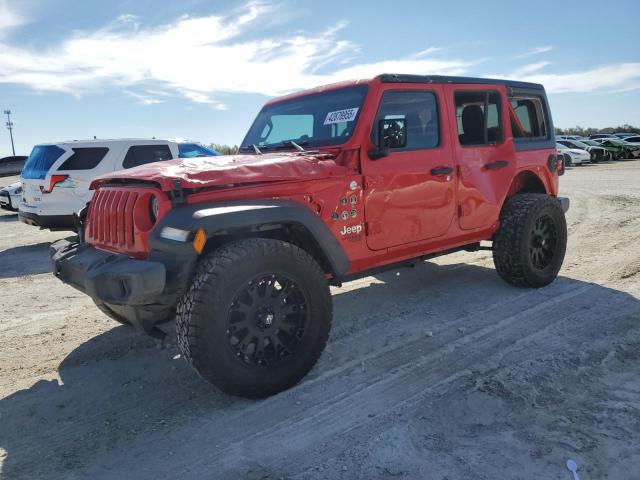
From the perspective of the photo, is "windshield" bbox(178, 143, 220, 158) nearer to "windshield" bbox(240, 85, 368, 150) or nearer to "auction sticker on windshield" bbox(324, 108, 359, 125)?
"windshield" bbox(240, 85, 368, 150)

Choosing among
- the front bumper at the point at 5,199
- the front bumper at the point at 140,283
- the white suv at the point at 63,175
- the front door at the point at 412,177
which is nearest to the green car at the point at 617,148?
the white suv at the point at 63,175

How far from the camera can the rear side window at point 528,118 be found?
197 inches

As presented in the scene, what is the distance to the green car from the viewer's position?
2825cm

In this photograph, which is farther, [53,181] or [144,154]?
[144,154]

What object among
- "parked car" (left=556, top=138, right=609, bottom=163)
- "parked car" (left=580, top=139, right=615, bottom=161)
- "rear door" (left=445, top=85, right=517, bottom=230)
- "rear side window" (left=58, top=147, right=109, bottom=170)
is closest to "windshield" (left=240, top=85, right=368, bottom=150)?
"rear door" (left=445, top=85, right=517, bottom=230)

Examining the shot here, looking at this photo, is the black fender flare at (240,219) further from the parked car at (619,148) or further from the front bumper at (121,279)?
the parked car at (619,148)

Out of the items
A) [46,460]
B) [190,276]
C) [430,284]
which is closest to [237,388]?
[190,276]

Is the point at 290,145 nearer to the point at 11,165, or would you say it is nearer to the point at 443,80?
the point at 443,80

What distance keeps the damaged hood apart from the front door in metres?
0.39

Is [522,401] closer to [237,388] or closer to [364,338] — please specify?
[364,338]

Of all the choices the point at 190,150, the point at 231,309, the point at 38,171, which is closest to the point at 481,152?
the point at 231,309

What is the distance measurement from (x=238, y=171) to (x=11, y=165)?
2477 centimetres

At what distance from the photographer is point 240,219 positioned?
2906 mm

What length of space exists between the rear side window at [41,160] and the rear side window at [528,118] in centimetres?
708
